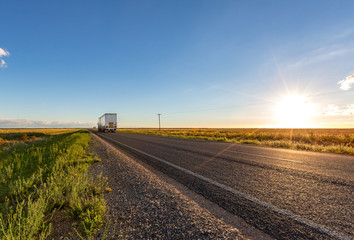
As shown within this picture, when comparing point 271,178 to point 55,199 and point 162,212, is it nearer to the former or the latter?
point 162,212

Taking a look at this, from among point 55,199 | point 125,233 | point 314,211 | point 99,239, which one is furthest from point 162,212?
point 314,211

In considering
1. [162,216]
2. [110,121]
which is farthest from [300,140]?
[110,121]

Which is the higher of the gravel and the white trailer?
the white trailer

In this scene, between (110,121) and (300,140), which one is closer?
(300,140)

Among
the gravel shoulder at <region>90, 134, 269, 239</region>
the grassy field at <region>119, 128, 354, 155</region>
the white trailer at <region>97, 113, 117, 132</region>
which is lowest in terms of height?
the grassy field at <region>119, 128, 354, 155</region>

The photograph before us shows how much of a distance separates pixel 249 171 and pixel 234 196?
84.3 inches

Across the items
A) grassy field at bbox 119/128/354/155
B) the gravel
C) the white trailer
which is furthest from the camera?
the white trailer

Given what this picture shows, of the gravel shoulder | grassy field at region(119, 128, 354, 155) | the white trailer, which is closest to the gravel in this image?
the gravel shoulder

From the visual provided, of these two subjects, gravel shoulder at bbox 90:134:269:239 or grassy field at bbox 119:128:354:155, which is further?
grassy field at bbox 119:128:354:155

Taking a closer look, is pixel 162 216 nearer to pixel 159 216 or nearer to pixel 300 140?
pixel 159 216

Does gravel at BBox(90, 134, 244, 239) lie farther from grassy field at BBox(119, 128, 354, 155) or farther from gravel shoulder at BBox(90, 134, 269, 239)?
grassy field at BBox(119, 128, 354, 155)

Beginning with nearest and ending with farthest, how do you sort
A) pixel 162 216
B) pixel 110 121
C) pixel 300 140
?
1. pixel 162 216
2. pixel 300 140
3. pixel 110 121

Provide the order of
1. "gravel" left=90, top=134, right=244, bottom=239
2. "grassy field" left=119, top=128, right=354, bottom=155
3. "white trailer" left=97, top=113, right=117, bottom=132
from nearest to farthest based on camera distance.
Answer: "gravel" left=90, top=134, right=244, bottom=239 → "grassy field" left=119, top=128, right=354, bottom=155 → "white trailer" left=97, top=113, right=117, bottom=132

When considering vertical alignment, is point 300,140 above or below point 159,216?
below
